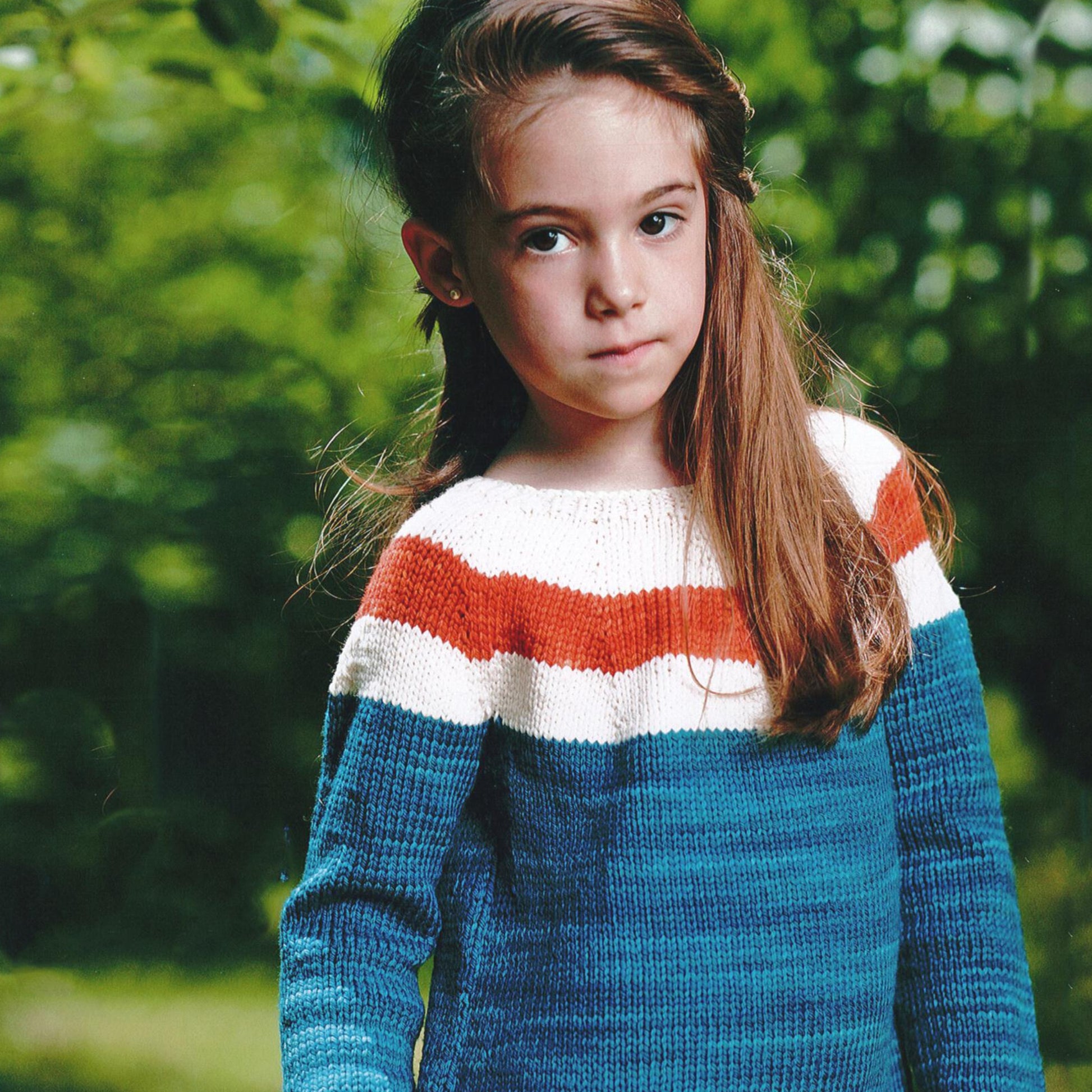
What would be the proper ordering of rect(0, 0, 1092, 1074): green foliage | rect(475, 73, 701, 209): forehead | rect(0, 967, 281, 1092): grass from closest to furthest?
rect(475, 73, 701, 209): forehead → rect(0, 0, 1092, 1074): green foliage → rect(0, 967, 281, 1092): grass

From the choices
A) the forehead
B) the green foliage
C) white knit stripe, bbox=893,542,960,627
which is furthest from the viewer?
the green foliage

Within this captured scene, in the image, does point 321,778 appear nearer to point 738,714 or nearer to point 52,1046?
point 738,714

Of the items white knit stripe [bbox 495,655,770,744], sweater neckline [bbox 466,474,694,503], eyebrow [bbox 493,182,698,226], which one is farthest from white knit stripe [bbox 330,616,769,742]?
eyebrow [bbox 493,182,698,226]

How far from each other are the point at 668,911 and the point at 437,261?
64cm

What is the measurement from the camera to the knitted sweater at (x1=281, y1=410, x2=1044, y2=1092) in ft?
3.57

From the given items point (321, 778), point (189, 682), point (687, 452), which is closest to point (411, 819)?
point (321, 778)

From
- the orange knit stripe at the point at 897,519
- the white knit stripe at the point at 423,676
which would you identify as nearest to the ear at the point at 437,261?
the white knit stripe at the point at 423,676

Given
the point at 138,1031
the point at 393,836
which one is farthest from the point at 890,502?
the point at 138,1031

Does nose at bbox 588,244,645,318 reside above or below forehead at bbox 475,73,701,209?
below

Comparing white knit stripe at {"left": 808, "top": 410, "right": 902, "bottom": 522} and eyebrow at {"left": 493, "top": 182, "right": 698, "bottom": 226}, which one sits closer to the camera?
eyebrow at {"left": 493, "top": 182, "right": 698, "bottom": 226}

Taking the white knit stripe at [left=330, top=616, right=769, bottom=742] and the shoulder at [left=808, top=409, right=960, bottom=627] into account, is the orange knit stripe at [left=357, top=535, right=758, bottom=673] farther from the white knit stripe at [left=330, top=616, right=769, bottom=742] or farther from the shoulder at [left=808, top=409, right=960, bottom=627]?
the shoulder at [left=808, top=409, right=960, bottom=627]

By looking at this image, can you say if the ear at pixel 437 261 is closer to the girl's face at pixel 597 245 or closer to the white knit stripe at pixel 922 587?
the girl's face at pixel 597 245

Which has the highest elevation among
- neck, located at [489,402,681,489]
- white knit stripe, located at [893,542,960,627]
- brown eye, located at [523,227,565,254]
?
brown eye, located at [523,227,565,254]

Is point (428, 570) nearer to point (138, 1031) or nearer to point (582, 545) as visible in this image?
point (582, 545)
